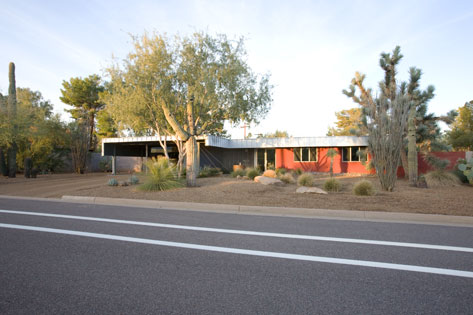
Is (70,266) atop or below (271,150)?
below

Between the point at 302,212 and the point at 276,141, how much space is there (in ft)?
51.1

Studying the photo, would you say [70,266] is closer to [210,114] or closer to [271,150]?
[210,114]

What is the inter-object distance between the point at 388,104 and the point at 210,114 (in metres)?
7.81

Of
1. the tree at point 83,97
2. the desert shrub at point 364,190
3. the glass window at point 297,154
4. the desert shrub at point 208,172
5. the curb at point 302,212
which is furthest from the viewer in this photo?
the tree at point 83,97

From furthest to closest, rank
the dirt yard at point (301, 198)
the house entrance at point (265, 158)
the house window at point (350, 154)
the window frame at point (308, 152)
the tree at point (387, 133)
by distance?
1. the house entrance at point (265, 158)
2. the window frame at point (308, 152)
3. the house window at point (350, 154)
4. the tree at point (387, 133)
5. the dirt yard at point (301, 198)

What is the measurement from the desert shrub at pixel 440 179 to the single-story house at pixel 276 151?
6963 millimetres

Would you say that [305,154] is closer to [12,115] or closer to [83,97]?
[12,115]

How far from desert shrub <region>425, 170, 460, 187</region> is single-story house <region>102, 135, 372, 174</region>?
6963mm

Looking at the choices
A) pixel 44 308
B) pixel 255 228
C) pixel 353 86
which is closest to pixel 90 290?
pixel 44 308

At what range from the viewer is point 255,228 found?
6.18 metres

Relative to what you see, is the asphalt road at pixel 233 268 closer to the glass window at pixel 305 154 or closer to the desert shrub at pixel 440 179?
the desert shrub at pixel 440 179

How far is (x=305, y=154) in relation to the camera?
24.2 m

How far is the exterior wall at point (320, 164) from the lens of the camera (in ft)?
74.0

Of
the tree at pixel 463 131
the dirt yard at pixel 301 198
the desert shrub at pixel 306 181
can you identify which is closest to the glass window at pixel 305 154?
the desert shrub at pixel 306 181
